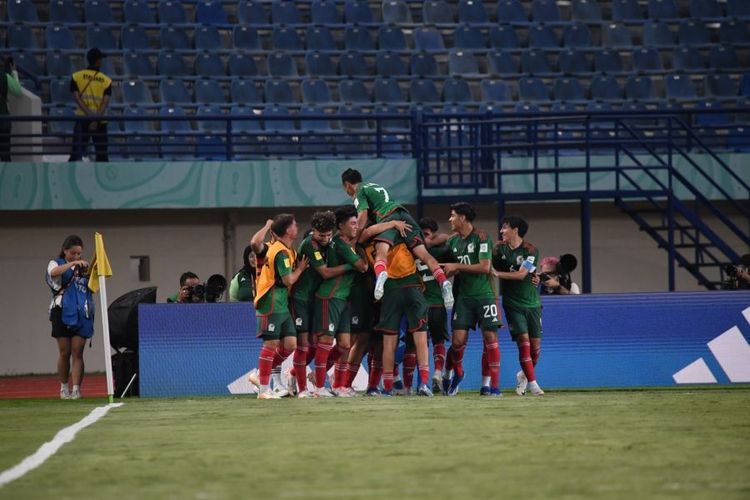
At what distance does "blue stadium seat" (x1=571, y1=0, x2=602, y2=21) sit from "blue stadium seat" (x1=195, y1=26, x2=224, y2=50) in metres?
7.42

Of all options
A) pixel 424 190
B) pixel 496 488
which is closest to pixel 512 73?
pixel 424 190

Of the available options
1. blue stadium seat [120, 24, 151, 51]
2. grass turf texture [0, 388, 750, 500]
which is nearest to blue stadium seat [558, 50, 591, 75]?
blue stadium seat [120, 24, 151, 51]

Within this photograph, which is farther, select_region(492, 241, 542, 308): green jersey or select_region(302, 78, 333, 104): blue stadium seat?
select_region(302, 78, 333, 104): blue stadium seat

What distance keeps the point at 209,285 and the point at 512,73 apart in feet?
35.6

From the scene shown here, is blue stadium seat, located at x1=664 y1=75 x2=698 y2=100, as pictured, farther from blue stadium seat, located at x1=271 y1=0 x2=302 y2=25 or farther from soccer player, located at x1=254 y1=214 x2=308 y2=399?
soccer player, located at x1=254 y1=214 x2=308 y2=399

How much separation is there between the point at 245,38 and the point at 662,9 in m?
8.85

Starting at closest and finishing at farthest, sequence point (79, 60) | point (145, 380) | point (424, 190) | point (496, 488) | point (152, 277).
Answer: point (496, 488) → point (145, 380) → point (424, 190) → point (152, 277) → point (79, 60)

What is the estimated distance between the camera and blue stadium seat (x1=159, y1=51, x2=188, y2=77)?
2569 cm

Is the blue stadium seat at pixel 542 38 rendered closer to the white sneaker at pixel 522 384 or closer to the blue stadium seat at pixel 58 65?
the blue stadium seat at pixel 58 65

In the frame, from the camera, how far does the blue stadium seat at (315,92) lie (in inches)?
1003

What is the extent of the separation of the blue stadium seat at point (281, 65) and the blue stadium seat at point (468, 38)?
345 cm

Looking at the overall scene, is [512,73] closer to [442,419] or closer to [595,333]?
[595,333]

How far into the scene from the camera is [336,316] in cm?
1438

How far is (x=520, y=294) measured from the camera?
583 inches
